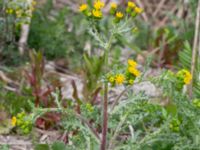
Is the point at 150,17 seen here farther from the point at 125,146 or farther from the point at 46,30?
the point at 125,146

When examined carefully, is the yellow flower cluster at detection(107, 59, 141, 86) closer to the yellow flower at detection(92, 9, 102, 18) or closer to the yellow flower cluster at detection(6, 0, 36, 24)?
the yellow flower at detection(92, 9, 102, 18)

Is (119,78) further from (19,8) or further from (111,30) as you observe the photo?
(19,8)

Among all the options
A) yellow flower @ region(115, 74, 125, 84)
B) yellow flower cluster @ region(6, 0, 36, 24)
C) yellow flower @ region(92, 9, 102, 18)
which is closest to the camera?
yellow flower @ region(115, 74, 125, 84)

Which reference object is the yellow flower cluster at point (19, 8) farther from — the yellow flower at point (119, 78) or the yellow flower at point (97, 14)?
the yellow flower at point (119, 78)

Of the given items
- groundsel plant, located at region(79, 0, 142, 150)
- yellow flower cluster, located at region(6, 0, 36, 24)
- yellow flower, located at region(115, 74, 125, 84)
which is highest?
yellow flower cluster, located at region(6, 0, 36, 24)

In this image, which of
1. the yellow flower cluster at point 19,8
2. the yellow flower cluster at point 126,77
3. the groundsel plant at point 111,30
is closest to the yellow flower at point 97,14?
the groundsel plant at point 111,30

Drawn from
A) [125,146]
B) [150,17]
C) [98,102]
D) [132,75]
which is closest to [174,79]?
[132,75]

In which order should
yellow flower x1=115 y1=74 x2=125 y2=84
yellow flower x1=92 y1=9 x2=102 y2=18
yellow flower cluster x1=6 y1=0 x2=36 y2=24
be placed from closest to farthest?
yellow flower x1=115 y1=74 x2=125 y2=84 < yellow flower x1=92 y1=9 x2=102 y2=18 < yellow flower cluster x1=6 y1=0 x2=36 y2=24

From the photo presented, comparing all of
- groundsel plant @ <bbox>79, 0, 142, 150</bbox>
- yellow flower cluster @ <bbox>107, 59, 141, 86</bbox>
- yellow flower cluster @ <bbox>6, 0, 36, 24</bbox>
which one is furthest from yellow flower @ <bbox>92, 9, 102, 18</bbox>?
yellow flower cluster @ <bbox>6, 0, 36, 24</bbox>
